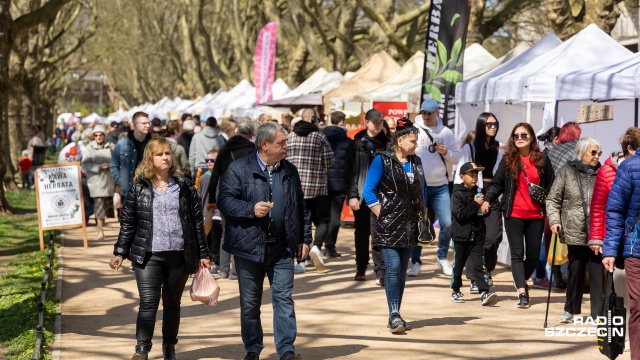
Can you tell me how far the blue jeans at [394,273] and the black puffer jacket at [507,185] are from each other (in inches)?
61.1

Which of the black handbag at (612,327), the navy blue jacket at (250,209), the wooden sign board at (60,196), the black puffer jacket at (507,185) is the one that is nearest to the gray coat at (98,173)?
the wooden sign board at (60,196)

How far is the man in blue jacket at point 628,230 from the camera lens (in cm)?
684

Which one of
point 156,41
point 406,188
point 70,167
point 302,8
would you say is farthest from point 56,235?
point 156,41

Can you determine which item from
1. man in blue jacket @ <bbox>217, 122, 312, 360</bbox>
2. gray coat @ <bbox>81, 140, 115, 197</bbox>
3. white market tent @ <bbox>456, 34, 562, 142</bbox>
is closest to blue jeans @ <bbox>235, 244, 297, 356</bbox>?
man in blue jacket @ <bbox>217, 122, 312, 360</bbox>

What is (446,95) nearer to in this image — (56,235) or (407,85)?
(407,85)

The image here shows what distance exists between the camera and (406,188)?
8.83 m

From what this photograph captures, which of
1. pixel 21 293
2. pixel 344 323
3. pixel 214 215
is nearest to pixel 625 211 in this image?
pixel 344 323

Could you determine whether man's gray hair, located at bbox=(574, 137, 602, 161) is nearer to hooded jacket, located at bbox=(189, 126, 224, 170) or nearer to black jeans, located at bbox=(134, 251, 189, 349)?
black jeans, located at bbox=(134, 251, 189, 349)

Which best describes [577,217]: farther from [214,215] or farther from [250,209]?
[214,215]

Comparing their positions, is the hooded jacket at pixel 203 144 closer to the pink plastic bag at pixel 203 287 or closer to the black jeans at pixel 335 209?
the black jeans at pixel 335 209

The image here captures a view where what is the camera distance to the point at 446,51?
15.6 meters

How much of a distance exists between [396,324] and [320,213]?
4.55m

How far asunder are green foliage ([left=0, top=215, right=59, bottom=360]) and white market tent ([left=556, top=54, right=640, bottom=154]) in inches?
234

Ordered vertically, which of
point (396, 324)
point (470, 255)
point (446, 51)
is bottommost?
point (396, 324)
